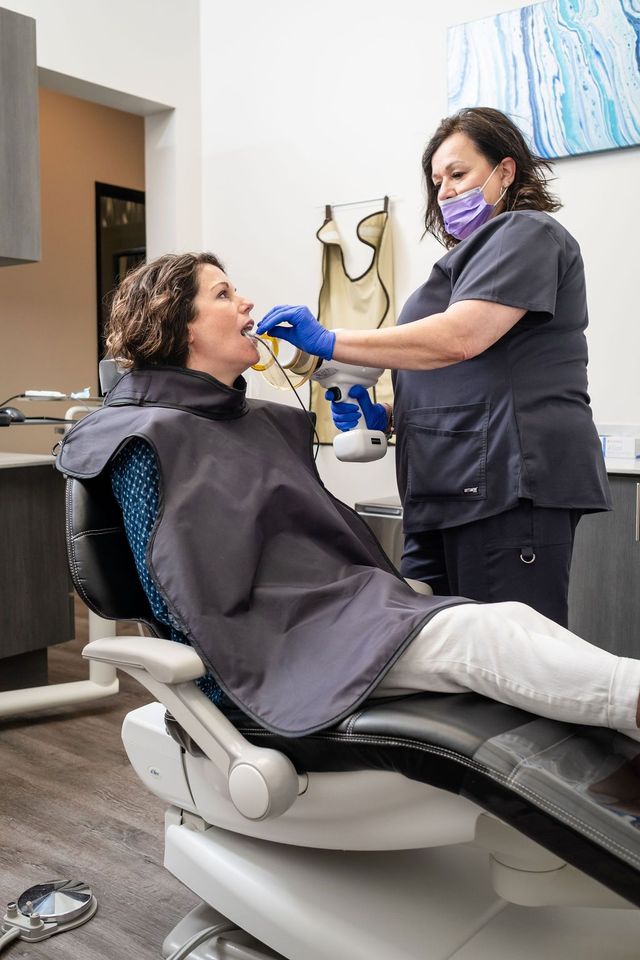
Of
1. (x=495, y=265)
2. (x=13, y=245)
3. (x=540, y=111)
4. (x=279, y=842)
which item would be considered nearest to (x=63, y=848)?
(x=279, y=842)

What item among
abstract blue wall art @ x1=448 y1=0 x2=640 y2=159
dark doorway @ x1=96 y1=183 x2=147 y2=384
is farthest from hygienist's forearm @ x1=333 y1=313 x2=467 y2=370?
dark doorway @ x1=96 y1=183 x2=147 y2=384

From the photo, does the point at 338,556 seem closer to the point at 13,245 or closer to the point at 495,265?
the point at 495,265

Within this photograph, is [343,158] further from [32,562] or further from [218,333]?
[218,333]

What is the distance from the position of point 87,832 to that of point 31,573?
1004mm

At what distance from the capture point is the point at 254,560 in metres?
1.36

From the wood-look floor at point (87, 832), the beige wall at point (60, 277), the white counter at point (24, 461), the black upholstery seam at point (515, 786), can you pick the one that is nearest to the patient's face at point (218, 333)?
the black upholstery seam at point (515, 786)

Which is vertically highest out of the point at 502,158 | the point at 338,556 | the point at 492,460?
the point at 502,158

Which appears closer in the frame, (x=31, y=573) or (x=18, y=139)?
Result: (x=31, y=573)

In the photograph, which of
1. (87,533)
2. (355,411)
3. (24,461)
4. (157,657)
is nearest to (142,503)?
(87,533)

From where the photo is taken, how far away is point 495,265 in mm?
1443

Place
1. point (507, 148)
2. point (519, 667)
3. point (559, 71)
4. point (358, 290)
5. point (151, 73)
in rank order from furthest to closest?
point (151, 73) < point (358, 290) < point (559, 71) < point (507, 148) < point (519, 667)

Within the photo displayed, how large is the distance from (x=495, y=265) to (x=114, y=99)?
2.92 meters

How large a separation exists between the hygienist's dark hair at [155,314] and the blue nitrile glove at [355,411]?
0.34m

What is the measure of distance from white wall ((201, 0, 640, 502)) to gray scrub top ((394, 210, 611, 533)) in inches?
57.7
